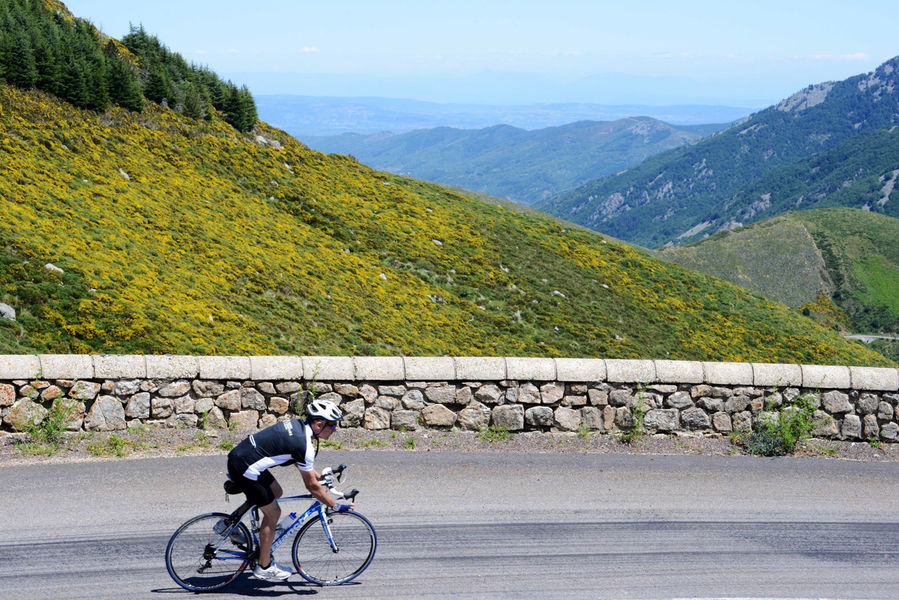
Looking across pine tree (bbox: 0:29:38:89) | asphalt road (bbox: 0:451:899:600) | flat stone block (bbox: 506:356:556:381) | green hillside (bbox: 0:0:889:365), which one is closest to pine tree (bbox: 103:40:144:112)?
green hillside (bbox: 0:0:889:365)

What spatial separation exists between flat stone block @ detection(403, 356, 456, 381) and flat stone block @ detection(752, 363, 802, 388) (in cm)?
551

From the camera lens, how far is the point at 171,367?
10.6 metres

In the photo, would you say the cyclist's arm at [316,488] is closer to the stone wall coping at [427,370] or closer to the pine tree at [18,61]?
the stone wall coping at [427,370]

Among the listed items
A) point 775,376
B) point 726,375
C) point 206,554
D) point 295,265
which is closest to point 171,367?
point 206,554

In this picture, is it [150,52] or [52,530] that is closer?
[52,530]

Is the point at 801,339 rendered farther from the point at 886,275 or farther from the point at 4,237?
the point at 886,275

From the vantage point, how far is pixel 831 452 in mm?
12211

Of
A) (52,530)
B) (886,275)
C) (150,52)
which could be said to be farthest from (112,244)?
(886,275)

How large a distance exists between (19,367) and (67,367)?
610mm

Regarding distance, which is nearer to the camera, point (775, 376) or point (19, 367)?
point (19, 367)

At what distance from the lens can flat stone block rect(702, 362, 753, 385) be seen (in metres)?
12.2

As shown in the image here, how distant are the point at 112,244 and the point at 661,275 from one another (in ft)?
109

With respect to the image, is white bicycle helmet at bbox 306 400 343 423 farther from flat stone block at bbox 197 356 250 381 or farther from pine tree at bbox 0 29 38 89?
pine tree at bbox 0 29 38 89

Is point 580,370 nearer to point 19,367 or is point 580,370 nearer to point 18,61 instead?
point 19,367
